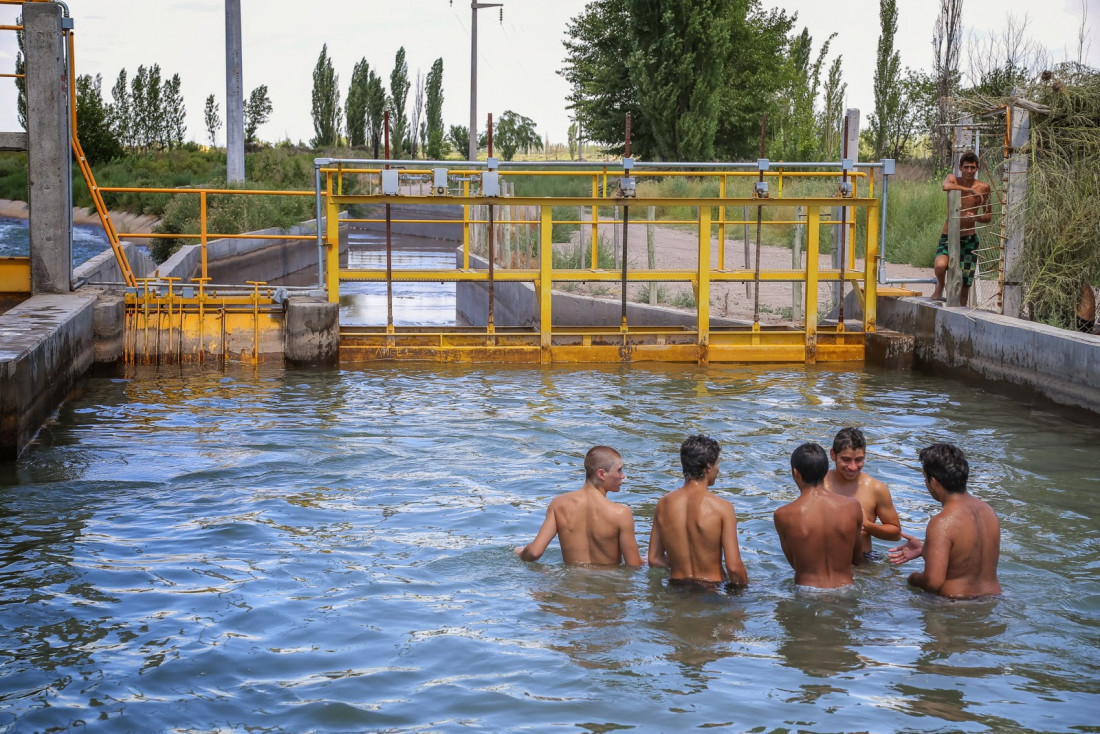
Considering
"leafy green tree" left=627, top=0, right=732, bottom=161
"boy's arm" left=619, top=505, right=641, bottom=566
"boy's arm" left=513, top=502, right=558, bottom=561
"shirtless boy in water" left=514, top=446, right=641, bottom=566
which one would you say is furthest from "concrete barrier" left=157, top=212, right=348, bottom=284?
"boy's arm" left=619, top=505, right=641, bottom=566

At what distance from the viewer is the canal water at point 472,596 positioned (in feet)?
18.0

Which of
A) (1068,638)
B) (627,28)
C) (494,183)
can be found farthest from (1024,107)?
(627,28)

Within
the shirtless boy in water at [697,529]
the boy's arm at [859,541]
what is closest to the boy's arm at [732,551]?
the shirtless boy in water at [697,529]

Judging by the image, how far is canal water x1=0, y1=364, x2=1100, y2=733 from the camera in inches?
215

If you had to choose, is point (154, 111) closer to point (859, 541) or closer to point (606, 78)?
point (606, 78)

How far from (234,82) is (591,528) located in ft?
81.7

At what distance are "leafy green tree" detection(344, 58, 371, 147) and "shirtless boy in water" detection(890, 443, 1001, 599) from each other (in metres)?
64.6

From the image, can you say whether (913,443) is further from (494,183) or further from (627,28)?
(627,28)

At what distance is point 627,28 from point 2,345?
3607 centimetres

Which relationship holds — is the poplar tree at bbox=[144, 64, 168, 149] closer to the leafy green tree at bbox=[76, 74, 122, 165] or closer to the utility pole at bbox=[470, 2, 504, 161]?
the leafy green tree at bbox=[76, 74, 122, 165]

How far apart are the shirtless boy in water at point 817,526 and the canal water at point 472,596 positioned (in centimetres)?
18

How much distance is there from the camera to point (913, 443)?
435 inches

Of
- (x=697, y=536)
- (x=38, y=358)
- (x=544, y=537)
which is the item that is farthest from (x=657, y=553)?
(x=38, y=358)

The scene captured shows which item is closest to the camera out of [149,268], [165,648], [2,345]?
[165,648]
